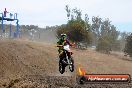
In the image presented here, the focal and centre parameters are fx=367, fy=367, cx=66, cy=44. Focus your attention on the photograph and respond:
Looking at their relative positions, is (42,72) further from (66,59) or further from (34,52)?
(66,59)

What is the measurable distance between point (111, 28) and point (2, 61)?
8331 cm

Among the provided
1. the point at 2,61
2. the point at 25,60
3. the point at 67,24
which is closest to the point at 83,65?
the point at 25,60

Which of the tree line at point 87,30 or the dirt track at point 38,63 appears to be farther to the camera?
the tree line at point 87,30

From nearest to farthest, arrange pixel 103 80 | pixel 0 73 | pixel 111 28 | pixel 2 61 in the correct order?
pixel 103 80
pixel 0 73
pixel 2 61
pixel 111 28

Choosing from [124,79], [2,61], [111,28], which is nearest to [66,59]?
[124,79]

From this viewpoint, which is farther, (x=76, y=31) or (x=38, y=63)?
(x=76, y=31)

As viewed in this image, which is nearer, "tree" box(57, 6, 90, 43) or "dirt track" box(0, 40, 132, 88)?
"dirt track" box(0, 40, 132, 88)

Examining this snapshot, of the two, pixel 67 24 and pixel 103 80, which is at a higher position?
pixel 67 24

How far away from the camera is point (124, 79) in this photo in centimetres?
2503

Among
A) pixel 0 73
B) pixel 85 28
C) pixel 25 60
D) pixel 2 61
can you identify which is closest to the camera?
pixel 0 73

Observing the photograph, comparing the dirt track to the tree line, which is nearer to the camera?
the dirt track

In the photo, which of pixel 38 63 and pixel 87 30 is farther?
pixel 87 30

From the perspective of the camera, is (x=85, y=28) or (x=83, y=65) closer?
(x=83, y=65)

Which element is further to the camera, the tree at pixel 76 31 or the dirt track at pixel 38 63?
the tree at pixel 76 31
